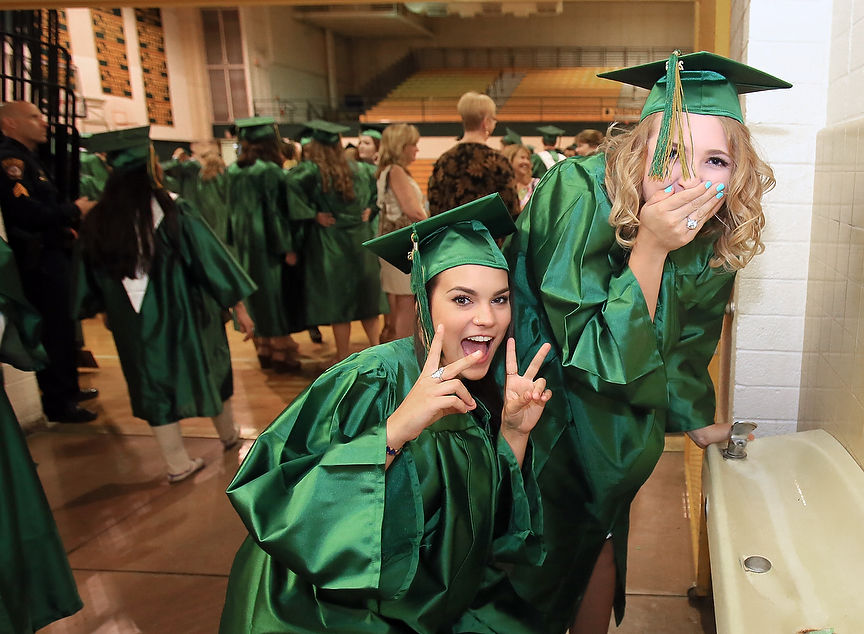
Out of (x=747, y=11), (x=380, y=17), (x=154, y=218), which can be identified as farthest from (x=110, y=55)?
(x=747, y=11)

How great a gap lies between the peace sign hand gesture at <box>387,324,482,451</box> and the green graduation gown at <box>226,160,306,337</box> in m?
3.73

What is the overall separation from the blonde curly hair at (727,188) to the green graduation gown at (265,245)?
369 centimetres

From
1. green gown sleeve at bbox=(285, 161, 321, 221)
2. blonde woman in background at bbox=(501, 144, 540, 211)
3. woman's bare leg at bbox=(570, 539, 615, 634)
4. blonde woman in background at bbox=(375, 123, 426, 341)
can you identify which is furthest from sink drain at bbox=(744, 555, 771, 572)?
blonde woman in background at bbox=(501, 144, 540, 211)

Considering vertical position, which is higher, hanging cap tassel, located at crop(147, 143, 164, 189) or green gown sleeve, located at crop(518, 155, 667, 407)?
hanging cap tassel, located at crop(147, 143, 164, 189)

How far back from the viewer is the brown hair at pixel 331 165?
4457 mm

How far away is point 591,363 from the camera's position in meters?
1.27

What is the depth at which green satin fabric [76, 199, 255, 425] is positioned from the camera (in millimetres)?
2975

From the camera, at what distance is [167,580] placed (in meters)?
2.47

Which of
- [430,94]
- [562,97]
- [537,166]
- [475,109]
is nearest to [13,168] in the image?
[475,109]

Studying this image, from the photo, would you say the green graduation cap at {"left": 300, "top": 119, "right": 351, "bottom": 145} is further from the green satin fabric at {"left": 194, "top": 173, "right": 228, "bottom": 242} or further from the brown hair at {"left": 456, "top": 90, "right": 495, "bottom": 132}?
the green satin fabric at {"left": 194, "top": 173, "right": 228, "bottom": 242}

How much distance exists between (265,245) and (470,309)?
3.84 m

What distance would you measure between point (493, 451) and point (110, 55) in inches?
508

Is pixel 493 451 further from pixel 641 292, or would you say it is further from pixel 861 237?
pixel 861 237

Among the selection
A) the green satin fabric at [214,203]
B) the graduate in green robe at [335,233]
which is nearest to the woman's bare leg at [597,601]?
the graduate in green robe at [335,233]
